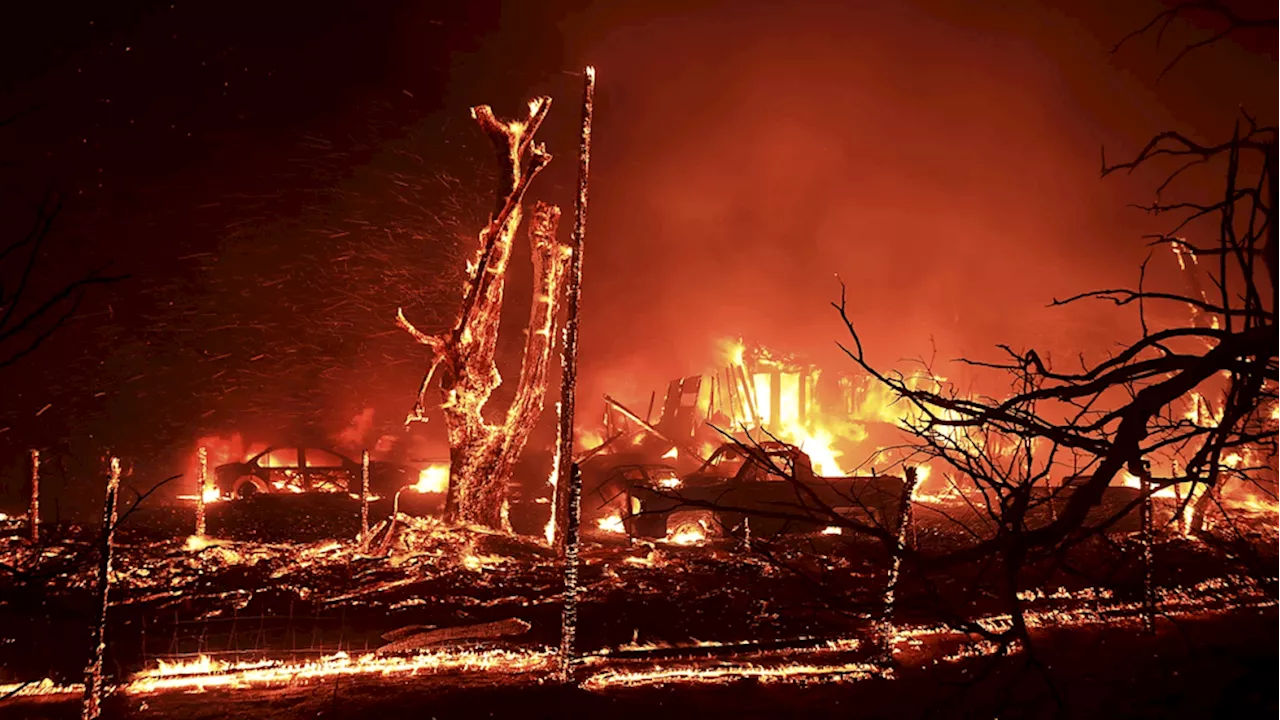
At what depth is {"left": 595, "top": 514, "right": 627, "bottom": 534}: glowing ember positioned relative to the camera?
14.5 m

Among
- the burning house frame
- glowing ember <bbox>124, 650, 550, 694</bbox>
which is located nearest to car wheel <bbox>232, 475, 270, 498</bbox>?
the burning house frame

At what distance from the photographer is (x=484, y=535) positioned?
36.3 ft

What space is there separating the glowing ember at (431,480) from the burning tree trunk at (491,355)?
776 cm

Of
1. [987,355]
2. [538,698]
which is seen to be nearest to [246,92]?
[538,698]

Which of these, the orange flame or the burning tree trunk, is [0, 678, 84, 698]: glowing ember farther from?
the orange flame

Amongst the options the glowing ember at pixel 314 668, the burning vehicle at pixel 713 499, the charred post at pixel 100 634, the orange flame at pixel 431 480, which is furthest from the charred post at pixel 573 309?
the orange flame at pixel 431 480

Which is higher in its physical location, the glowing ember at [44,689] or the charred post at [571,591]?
the charred post at [571,591]

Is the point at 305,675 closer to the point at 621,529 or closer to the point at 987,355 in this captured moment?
the point at 621,529

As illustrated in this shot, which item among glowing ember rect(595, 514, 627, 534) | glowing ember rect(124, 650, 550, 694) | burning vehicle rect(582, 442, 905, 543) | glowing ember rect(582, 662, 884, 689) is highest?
burning vehicle rect(582, 442, 905, 543)

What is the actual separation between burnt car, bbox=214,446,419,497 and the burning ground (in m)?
4.79

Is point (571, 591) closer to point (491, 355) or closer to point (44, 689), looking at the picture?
point (44, 689)

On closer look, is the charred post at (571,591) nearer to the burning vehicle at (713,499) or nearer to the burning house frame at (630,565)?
the burning house frame at (630,565)

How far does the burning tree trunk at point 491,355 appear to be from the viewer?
35.8 feet

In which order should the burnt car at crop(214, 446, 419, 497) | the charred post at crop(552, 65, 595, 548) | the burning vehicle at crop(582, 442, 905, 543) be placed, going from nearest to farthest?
the charred post at crop(552, 65, 595, 548) → the burning vehicle at crop(582, 442, 905, 543) → the burnt car at crop(214, 446, 419, 497)
